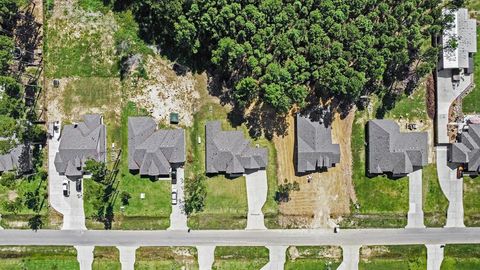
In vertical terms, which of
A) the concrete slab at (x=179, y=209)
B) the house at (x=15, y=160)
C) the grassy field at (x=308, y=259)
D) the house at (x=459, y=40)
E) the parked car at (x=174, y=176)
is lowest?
Answer: the grassy field at (x=308, y=259)

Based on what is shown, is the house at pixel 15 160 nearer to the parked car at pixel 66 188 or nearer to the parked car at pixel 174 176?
the parked car at pixel 66 188

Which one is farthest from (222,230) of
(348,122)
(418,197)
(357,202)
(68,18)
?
(68,18)

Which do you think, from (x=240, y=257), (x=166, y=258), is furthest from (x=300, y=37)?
(x=166, y=258)

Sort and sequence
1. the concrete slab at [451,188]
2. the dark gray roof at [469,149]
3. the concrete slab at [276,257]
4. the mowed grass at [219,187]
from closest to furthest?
the dark gray roof at [469,149] < the mowed grass at [219,187] < the concrete slab at [276,257] < the concrete slab at [451,188]

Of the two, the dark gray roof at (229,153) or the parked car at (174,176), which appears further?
the parked car at (174,176)

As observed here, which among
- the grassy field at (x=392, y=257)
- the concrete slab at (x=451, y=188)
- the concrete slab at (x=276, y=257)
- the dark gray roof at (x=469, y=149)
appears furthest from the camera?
the concrete slab at (x=451, y=188)

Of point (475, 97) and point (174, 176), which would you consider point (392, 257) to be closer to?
point (475, 97)

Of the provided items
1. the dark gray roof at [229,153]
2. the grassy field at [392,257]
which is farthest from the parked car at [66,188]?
the grassy field at [392,257]
